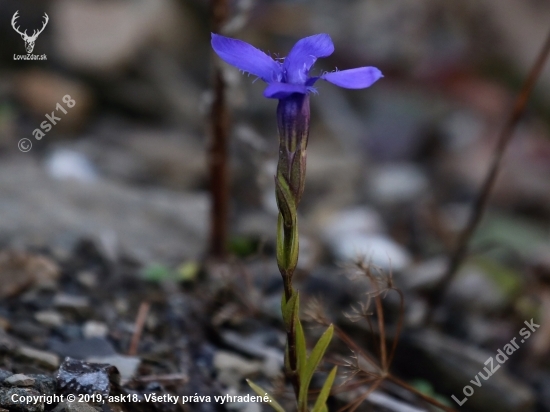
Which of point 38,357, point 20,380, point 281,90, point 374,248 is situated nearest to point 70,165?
point 374,248

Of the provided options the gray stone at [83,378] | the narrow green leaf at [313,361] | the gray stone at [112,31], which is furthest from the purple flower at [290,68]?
the gray stone at [112,31]

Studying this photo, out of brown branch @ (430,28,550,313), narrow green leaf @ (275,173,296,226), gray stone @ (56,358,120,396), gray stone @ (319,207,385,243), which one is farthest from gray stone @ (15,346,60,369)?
gray stone @ (319,207,385,243)

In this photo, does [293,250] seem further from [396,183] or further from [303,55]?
[396,183]

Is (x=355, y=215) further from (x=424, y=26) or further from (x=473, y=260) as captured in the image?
(x=424, y=26)

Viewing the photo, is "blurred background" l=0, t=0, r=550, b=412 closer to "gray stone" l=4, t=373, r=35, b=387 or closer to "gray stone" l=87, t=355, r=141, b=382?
"gray stone" l=87, t=355, r=141, b=382

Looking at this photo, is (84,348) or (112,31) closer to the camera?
(84,348)

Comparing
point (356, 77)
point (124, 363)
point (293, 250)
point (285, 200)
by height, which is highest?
point (356, 77)

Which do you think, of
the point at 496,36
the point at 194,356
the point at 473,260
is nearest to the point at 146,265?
the point at 194,356

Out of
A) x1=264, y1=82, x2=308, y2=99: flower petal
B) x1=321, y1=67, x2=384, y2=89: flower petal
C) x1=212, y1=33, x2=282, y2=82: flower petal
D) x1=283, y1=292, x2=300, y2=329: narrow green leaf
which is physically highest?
x1=212, y1=33, x2=282, y2=82: flower petal
